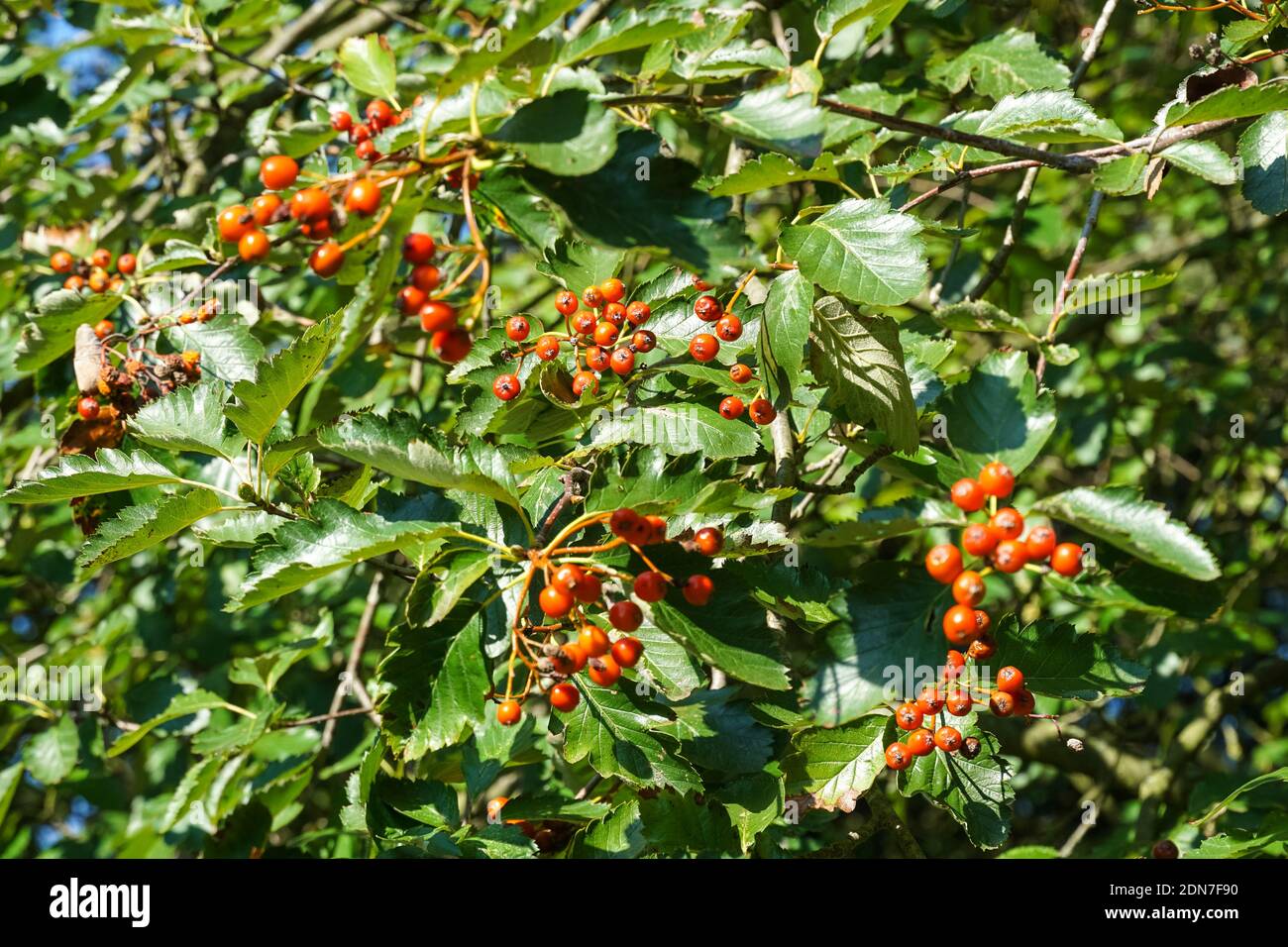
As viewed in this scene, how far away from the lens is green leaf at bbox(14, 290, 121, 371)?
2660 mm

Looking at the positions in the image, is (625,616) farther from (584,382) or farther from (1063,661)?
(1063,661)

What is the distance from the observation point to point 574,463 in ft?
7.13

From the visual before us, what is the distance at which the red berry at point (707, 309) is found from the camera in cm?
212

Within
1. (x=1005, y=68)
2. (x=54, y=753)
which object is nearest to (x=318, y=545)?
(x=1005, y=68)

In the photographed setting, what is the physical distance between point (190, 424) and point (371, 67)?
2.89 feet

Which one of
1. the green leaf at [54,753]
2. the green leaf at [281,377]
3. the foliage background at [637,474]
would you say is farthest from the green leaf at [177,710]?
the green leaf at [281,377]

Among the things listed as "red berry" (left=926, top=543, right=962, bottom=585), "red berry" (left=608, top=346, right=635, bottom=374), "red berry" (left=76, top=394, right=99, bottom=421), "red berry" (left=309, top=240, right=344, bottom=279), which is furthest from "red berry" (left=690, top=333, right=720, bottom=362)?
"red berry" (left=76, top=394, right=99, bottom=421)

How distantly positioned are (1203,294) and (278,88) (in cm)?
545

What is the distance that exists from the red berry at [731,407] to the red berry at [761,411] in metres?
0.02

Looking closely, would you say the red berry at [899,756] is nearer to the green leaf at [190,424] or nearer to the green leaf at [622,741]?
the green leaf at [622,741]
